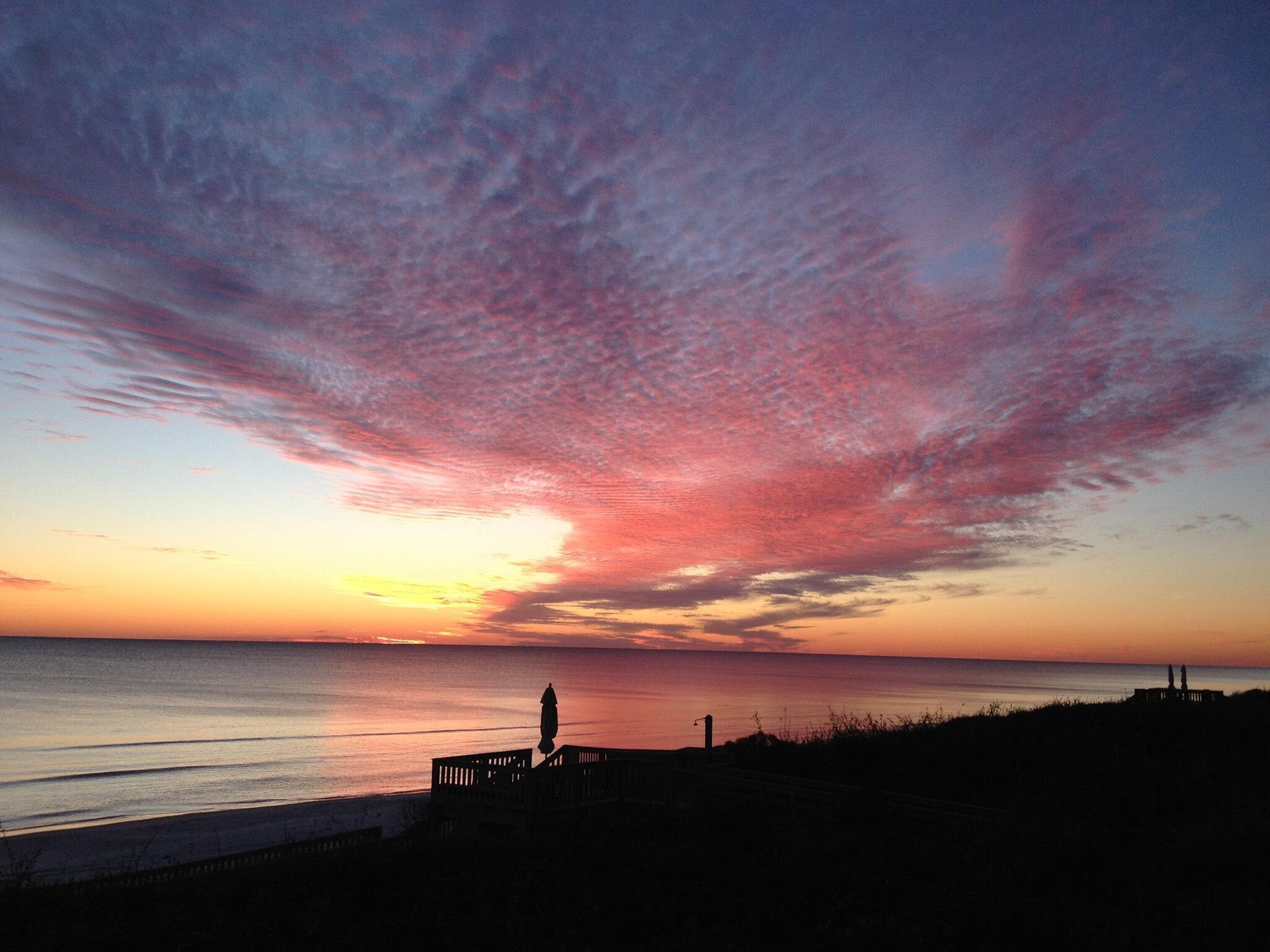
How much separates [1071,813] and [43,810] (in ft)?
118

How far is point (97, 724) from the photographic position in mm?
61500

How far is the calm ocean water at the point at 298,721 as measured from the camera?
37.8 metres

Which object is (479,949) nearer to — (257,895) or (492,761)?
(257,895)

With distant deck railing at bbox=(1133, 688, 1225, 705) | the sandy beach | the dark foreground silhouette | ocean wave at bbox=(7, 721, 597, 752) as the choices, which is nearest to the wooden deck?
the dark foreground silhouette

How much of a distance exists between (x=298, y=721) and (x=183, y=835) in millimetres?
45745

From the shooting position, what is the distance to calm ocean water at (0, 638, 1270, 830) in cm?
3778

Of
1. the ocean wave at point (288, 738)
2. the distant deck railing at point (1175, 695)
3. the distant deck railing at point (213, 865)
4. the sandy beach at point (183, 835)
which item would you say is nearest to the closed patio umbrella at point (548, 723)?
the distant deck railing at point (213, 865)

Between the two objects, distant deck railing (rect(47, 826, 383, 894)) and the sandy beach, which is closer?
distant deck railing (rect(47, 826, 383, 894))

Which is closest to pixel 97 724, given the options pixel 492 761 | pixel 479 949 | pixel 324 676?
pixel 492 761

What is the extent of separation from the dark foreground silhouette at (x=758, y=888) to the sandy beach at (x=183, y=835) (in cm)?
1321

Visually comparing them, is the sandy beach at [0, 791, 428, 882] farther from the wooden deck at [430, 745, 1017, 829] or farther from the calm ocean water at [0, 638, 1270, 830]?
the wooden deck at [430, 745, 1017, 829]

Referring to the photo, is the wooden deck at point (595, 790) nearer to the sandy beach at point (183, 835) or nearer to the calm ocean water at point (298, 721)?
the sandy beach at point (183, 835)

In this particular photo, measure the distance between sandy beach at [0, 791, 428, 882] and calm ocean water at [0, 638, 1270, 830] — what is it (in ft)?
7.25

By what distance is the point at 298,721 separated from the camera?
71000 mm
